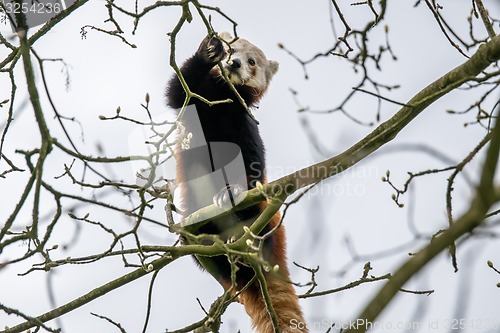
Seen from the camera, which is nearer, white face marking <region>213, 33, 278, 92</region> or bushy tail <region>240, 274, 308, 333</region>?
bushy tail <region>240, 274, 308, 333</region>

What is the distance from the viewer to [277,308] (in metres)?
5.49

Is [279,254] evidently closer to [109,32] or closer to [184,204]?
[184,204]

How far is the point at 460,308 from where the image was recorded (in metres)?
2.26

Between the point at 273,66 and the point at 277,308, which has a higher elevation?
the point at 273,66

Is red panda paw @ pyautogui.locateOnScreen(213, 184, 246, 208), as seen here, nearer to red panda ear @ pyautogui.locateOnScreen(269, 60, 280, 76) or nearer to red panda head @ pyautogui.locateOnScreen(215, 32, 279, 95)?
red panda head @ pyautogui.locateOnScreen(215, 32, 279, 95)

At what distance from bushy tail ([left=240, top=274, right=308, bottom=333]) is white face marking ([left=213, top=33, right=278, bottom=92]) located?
8.15 ft

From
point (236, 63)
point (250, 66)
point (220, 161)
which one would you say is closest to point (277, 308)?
point (220, 161)

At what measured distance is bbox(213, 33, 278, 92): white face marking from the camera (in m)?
7.40

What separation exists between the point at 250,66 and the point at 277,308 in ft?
11.3

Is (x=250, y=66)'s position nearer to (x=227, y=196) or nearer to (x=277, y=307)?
(x=227, y=196)

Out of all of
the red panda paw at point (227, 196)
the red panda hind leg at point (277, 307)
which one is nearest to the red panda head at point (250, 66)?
the red panda paw at point (227, 196)

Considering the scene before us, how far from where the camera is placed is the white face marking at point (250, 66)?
7.40 m

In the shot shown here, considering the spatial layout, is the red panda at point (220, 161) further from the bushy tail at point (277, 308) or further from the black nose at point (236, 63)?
the black nose at point (236, 63)

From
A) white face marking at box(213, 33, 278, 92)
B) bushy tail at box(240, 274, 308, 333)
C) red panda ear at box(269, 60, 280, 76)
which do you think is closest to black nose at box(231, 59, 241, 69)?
white face marking at box(213, 33, 278, 92)
